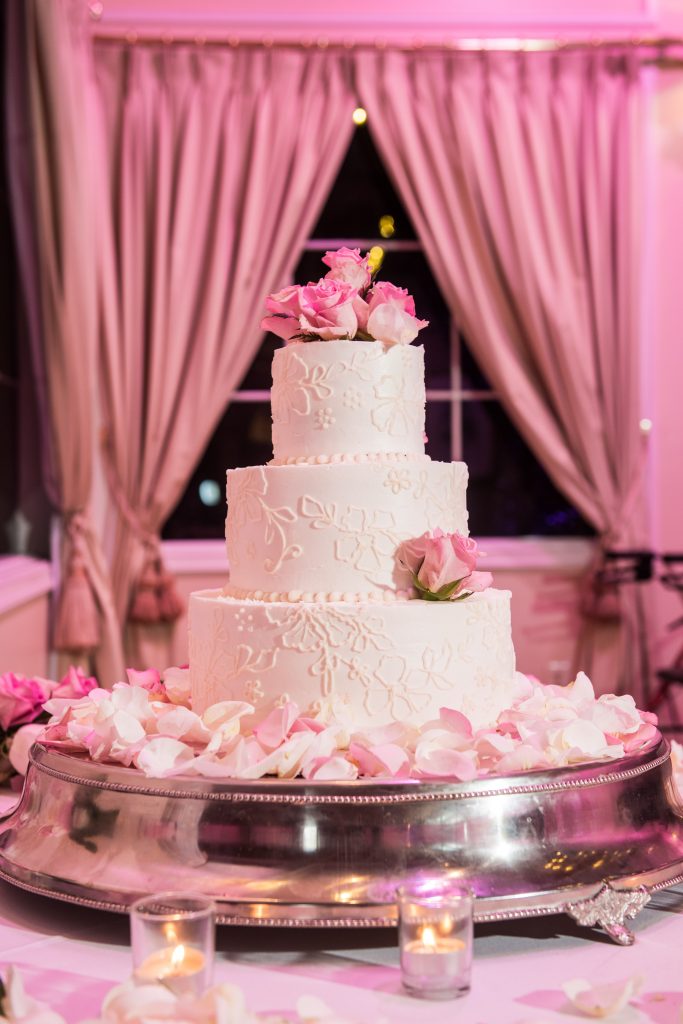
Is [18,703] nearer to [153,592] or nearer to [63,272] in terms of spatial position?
[63,272]

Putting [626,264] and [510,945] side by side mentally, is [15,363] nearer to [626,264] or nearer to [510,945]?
[626,264]

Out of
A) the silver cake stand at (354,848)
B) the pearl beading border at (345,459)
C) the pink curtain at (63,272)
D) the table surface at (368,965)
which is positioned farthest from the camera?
the pink curtain at (63,272)

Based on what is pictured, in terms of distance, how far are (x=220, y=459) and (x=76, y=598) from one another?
3.47 feet

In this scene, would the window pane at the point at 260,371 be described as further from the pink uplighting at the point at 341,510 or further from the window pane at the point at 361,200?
the window pane at the point at 361,200

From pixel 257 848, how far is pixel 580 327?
168 inches

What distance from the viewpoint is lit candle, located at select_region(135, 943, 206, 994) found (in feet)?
4.36

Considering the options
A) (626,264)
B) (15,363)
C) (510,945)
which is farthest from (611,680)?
(510,945)

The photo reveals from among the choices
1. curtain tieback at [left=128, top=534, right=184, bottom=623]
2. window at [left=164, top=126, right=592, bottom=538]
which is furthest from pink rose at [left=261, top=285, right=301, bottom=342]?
window at [left=164, top=126, right=592, bottom=538]

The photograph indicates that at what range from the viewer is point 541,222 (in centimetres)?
564

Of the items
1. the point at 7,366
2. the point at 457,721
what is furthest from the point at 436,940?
the point at 7,366

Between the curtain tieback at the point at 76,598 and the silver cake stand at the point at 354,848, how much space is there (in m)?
3.23

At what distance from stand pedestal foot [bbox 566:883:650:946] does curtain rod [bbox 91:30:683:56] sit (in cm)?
461

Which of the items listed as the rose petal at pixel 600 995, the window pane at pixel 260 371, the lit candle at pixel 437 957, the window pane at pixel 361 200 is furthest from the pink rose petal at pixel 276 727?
the window pane at pixel 361 200

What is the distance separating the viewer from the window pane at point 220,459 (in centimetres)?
576
